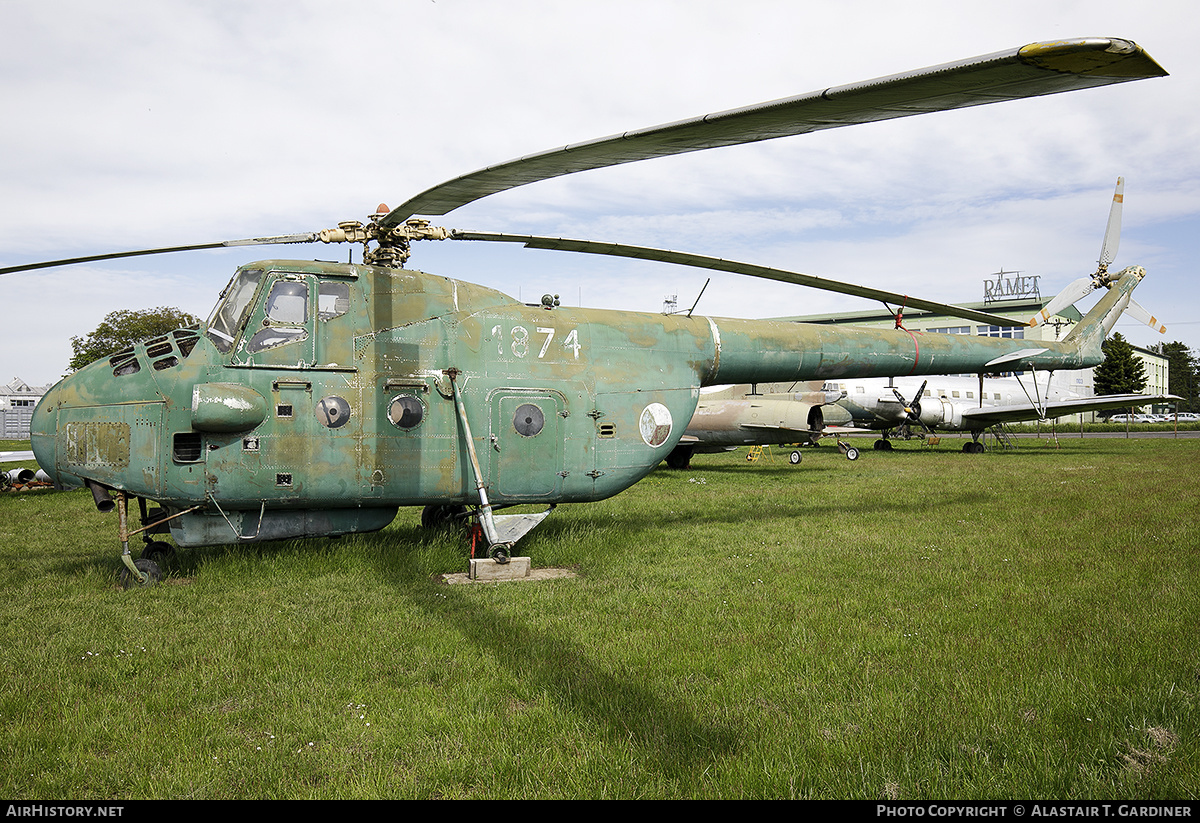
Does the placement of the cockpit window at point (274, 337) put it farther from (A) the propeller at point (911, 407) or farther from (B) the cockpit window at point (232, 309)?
(A) the propeller at point (911, 407)

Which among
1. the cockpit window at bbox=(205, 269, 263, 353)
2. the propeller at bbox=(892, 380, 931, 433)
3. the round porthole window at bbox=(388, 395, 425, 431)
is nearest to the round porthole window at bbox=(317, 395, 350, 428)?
the round porthole window at bbox=(388, 395, 425, 431)

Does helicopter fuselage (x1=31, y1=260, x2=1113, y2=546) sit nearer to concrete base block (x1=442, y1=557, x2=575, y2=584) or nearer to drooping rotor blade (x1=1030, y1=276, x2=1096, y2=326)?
concrete base block (x1=442, y1=557, x2=575, y2=584)

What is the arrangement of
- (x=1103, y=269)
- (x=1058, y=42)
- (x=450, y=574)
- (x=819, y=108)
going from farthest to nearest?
1. (x=1103, y=269)
2. (x=450, y=574)
3. (x=819, y=108)
4. (x=1058, y=42)

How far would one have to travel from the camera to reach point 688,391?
380 inches

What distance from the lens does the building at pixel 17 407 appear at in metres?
52.2

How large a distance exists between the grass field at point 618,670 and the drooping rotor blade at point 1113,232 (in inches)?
360

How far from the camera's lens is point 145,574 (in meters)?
7.30

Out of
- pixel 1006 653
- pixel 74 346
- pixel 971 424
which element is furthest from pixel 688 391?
pixel 74 346

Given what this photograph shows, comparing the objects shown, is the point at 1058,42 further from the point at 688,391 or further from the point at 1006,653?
the point at 688,391

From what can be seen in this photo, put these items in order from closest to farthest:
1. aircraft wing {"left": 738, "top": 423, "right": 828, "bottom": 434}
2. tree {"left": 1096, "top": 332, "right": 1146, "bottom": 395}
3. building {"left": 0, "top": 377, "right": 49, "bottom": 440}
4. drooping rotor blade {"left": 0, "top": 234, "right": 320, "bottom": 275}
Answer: drooping rotor blade {"left": 0, "top": 234, "right": 320, "bottom": 275}, aircraft wing {"left": 738, "top": 423, "right": 828, "bottom": 434}, building {"left": 0, "top": 377, "right": 49, "bottom": 440}, tree {"left": 1096, "top": 332, "right": 1146, "bottom": 395}

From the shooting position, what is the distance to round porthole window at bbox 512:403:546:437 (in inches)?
332

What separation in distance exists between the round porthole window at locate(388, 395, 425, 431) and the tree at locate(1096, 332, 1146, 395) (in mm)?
77398

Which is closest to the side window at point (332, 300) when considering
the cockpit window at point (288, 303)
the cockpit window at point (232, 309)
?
the cockpit window at point (288, 303)

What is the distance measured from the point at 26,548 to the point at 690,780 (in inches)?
394
